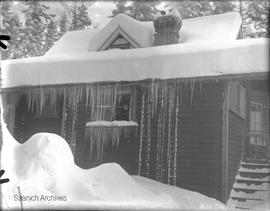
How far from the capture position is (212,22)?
666 inches

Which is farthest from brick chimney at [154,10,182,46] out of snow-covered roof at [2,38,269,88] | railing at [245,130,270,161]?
railing at [245,130,270,161]

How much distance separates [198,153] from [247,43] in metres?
3.46

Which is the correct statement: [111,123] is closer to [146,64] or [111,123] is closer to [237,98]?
[146,64]

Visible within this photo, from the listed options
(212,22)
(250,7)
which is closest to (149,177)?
(212,22)

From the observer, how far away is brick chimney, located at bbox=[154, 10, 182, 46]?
15.3m

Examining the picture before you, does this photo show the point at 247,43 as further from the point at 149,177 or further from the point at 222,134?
the point at 149,177

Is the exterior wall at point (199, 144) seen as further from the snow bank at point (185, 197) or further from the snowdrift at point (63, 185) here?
the snowdrift at point (63, 185)

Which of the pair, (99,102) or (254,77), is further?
(99,102)

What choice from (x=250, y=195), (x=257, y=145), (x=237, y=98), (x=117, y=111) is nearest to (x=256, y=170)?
(x=250, y=195)

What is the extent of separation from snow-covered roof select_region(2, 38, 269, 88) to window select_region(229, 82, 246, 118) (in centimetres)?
129

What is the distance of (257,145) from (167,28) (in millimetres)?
5350

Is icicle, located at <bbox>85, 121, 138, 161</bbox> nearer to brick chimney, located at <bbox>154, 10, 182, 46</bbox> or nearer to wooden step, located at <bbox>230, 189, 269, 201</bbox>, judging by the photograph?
wooden step, located at <bbox>230, 189, 269, 201</bbox>

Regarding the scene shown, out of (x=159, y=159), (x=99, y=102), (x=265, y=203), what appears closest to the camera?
(x=265, y=203)

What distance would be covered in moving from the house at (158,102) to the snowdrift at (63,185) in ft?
6.54
